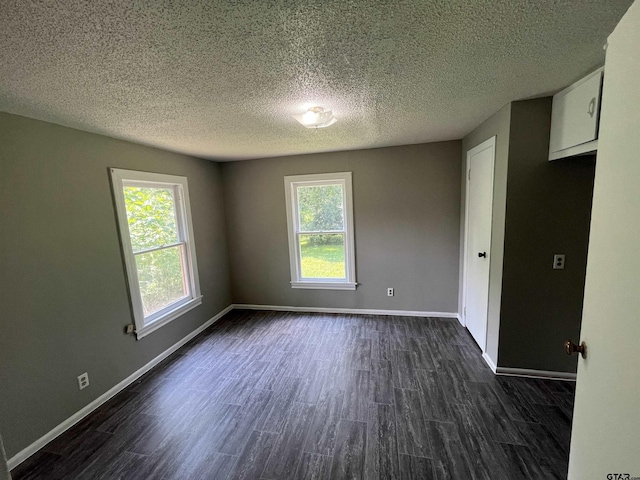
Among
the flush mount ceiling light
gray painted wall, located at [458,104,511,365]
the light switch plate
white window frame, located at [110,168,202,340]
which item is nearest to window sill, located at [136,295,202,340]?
white window frame, located at [110,168,202,340]

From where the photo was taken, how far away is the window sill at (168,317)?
2711 mm

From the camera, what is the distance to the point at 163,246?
3.06 metres

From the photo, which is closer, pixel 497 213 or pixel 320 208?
pixel 497 213

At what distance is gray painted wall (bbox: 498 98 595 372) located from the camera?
208 cm

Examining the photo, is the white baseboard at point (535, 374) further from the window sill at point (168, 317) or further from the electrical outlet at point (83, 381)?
the electrical outlet at point (83, 381)

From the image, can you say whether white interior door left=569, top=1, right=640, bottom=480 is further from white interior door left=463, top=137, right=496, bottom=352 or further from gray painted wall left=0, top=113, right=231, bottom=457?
gray painted wall left=0, top=113, right=231, bottom=457

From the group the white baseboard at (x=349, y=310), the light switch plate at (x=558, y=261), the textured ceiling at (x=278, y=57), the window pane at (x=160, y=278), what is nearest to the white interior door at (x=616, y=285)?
the textured ceiling at (x=278, y=57)

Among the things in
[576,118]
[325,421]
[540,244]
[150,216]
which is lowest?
[325,421]

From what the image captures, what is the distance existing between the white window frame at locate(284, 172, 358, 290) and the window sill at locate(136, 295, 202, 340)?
1380mm

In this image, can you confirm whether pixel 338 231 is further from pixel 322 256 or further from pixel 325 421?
pixel 325 421

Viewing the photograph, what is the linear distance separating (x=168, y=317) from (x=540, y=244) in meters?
3.71

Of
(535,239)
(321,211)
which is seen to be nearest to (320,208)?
(321,211)

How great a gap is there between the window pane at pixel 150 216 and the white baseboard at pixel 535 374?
12.0 feet

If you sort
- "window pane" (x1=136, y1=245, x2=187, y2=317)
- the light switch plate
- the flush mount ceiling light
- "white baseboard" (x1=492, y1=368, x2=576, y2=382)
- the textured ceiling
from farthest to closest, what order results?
1. "window pane" (x1=136, y1=245, x2=187, y2=317)
2. "white baseboard" (x1=492, y1=368, x2=576, y2=382)
3. the light switch plate
4. the flush mount ceiling light
5. the textured ceiling
